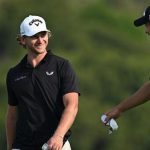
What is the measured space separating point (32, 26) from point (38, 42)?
0.14 metres

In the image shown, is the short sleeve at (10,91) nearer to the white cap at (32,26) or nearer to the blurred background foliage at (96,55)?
the white cap at (32,26)

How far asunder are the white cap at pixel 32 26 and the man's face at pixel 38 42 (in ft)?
0.11

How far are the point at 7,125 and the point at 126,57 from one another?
4146cm

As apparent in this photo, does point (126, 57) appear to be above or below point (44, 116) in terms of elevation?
below

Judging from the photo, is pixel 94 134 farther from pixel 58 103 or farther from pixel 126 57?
pixel 58 103

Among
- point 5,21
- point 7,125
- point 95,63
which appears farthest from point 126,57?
point 7,125

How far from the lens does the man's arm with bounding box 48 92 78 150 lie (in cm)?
757

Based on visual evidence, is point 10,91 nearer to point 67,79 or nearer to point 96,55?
point 67,79

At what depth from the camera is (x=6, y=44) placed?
53.5 metres

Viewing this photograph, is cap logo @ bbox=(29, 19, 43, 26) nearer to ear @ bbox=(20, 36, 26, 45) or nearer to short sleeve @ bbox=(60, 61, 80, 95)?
ear @ bbox=(20, 36, 26, 45)

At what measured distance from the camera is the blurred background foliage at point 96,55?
40312mm

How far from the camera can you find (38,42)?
311 inches

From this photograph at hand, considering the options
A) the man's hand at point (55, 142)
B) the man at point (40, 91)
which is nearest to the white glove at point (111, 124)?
the man at point (40, 91)

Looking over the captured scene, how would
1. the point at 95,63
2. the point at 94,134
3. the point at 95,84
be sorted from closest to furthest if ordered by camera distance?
the point at 94,134, the point at 95,84, the point at 95,63
